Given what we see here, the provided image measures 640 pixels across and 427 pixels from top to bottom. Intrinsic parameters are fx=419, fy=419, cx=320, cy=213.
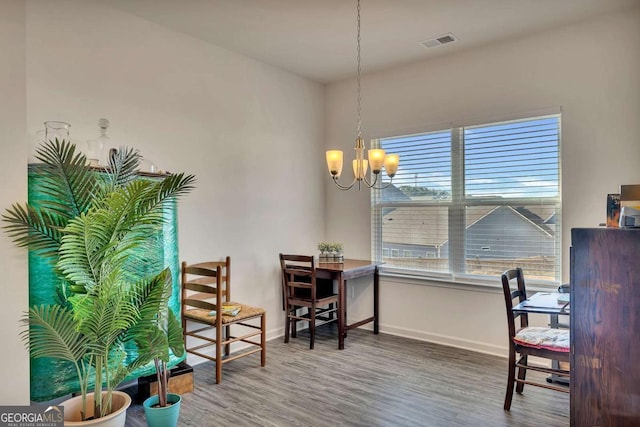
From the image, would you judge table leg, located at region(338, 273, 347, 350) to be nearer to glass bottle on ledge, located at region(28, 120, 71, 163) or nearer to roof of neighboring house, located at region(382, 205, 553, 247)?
roof of neighboring house, located at region(382, 205, 553, 247)

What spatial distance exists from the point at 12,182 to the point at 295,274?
2503 mm

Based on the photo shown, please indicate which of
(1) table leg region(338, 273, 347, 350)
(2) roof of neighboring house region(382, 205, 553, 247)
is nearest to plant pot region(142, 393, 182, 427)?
(1) table leg region(338, 273, 347, 350)

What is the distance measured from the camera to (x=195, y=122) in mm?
3764

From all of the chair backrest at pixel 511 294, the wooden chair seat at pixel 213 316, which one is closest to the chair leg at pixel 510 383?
the chair backrest at pixel 511 294

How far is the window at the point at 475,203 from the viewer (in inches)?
145

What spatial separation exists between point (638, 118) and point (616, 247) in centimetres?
217

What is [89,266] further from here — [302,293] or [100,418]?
[302,293]

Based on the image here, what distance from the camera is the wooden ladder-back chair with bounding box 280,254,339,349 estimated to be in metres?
4.07

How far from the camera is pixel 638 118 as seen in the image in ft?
10.6

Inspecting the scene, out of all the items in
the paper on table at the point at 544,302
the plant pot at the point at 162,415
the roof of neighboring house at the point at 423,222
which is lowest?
the plant pot at the point at 162,415

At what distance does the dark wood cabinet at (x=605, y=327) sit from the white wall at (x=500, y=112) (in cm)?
203

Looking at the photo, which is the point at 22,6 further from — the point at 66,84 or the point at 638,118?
the point at 638,118

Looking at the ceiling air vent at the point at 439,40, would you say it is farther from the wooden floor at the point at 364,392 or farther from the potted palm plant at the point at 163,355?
the potted palm plant at the point at 163,355

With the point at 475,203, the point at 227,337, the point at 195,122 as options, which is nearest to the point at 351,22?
the point at 195,122
